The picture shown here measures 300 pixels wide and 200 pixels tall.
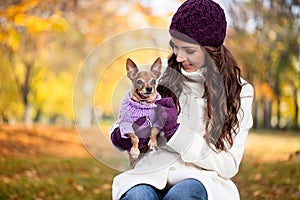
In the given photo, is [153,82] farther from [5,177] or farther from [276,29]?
[276,29]

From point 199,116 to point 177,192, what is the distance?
11.9 inches

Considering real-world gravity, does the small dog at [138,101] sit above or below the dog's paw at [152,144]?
above

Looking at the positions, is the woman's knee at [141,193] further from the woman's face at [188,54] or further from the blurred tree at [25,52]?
the blurred tree at [25,52]

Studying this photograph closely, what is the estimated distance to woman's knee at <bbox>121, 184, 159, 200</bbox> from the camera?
203 cm

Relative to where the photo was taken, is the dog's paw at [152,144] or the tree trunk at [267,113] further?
the tree trunk at [267,113]

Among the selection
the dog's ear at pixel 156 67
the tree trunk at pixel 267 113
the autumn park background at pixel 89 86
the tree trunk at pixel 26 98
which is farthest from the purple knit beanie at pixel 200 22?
the tree trunk at pixel 26 98

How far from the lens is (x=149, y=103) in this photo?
1.94 m

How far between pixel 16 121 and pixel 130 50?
600 centimetres

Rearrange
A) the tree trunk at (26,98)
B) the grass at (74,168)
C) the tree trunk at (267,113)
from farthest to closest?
the tree trunk at (26,98) < the tree trunk at (267,113) < the grass at (74,168)

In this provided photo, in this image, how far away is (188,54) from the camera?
2.12 metres

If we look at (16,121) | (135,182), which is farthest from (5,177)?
(135,182)

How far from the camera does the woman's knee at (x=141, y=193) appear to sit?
2033 millimetres

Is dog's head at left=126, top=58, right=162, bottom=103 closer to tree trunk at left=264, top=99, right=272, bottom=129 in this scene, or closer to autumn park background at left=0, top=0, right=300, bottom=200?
autumn park background at left=0, top=0, right=300, bottom=200

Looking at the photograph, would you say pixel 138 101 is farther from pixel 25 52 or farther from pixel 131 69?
pixel 25 52
